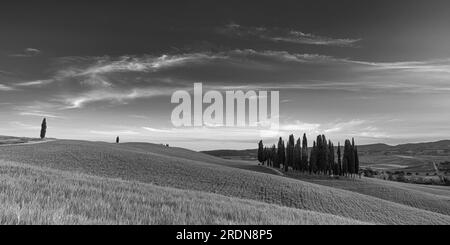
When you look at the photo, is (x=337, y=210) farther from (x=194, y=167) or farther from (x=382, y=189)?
(x=382, y=189)

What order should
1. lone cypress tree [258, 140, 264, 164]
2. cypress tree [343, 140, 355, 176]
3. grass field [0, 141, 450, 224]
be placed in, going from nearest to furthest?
grass field [0, 141, 450, 224], cypress tree [343, 140, 355, 176], lone cypress tree [258, 140, 264, 164]

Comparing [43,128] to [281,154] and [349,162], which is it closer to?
[281,154]

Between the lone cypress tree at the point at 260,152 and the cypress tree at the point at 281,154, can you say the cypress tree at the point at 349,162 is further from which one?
the lone cypress tree at the point at 260,152

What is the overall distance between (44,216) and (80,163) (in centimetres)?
6007

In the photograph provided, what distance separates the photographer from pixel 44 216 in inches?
220

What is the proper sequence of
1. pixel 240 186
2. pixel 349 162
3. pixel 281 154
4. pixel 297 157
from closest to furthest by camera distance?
pixel 240 186, pixel 349 162, pixel 297 157, pixel 281 154

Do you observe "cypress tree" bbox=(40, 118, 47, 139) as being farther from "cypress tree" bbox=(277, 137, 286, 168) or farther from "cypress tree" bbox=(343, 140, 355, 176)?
"cypress tree" bbox=(343, 140, 355, 176)

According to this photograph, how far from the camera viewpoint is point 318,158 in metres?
109

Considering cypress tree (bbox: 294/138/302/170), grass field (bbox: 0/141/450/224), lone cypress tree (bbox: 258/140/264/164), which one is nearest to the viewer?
grass field (bbox: 0/141/450/224)

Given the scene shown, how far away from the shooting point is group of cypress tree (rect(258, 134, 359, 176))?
106812mm

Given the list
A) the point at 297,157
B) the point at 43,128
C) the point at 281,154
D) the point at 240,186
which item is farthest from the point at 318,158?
the point at 43,128

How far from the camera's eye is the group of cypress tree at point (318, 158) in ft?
350

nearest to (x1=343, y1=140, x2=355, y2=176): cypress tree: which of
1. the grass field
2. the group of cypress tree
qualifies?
the group of cypress tree
